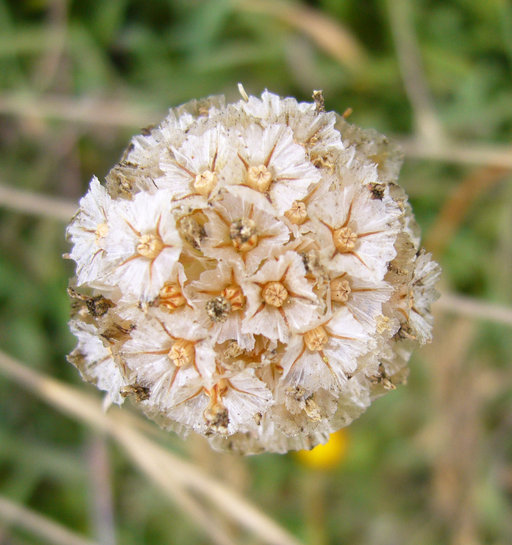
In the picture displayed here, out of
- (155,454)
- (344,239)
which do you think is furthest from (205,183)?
(155,454)

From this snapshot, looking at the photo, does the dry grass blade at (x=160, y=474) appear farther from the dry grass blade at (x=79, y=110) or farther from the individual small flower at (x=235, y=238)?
the dry grass blade at (x=79, y=110)

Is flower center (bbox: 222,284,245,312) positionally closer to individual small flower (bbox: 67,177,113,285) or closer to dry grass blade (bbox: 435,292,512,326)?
individual small flower (bbox: 67,177,113,285)

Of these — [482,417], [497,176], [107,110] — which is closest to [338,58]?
[497,176]

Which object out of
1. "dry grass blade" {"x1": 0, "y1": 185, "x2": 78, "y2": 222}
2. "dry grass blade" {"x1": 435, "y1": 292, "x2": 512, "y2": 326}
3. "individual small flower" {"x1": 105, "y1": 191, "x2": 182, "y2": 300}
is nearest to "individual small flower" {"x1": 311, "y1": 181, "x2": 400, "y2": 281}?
"individual small flower" {"x1": 105, "y1": 191, "x2": 182, "y2": 300}

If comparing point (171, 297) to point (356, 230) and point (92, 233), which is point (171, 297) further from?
point (356, 230)

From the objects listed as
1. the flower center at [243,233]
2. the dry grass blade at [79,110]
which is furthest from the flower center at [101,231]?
the dry grass blade at [79,110]

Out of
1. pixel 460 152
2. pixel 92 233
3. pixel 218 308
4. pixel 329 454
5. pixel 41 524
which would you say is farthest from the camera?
pixel 329 454
